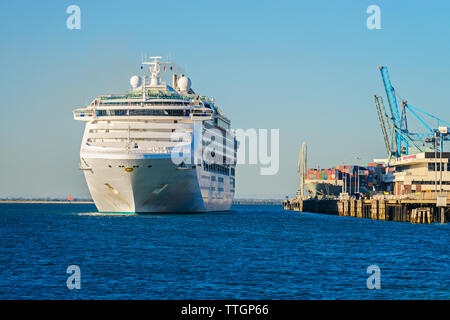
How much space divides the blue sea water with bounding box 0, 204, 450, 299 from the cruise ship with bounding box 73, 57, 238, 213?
1247cm

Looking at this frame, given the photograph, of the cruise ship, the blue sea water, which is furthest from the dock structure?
the cruise ship

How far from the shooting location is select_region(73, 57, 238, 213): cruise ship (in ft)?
227

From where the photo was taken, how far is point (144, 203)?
239ft

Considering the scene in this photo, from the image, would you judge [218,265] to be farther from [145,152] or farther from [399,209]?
[399,209]

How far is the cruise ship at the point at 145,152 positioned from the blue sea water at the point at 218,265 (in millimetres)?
12465

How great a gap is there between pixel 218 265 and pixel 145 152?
35.9 meters

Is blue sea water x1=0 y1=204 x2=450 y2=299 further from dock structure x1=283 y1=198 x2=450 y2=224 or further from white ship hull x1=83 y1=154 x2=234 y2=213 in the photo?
dock structure x1=283 y1=198 x2=450 y2=224

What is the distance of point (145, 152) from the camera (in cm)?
6900

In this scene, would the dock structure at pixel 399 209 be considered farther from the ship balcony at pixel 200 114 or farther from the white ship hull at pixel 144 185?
the ship balcony at pixel 200 114

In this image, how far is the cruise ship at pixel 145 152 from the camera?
6925 centimetres

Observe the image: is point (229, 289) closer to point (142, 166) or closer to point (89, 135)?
point (142, 166)

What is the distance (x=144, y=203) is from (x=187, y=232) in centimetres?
1810

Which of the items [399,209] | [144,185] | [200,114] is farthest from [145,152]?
[399,209]
